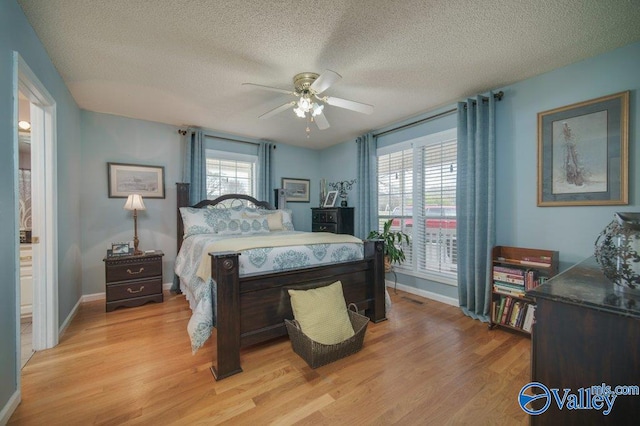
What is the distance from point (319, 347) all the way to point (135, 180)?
3.56 meters

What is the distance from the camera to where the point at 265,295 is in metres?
2.14

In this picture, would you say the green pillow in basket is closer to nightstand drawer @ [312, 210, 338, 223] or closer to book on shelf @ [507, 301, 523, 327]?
book on shelf @ [507, 301, 523, 327]

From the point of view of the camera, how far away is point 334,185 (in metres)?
5.19

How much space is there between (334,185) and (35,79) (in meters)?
4.11

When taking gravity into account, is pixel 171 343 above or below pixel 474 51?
below

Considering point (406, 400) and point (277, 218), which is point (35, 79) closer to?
point (277, 218)

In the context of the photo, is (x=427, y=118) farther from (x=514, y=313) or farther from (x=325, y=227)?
(x=514, y=313)

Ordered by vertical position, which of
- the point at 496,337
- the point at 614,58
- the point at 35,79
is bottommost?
the point at 496,337

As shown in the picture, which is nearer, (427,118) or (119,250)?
(119,250)

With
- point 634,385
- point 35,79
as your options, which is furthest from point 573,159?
point 35,79

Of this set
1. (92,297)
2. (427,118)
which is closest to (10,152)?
(92,297)

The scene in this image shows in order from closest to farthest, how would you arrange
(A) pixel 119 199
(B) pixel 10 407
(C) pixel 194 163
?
(B) pixel 10 407 → (A) pixel 119 199 → (C) pixel 194 163

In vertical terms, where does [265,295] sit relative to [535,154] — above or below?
below
